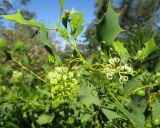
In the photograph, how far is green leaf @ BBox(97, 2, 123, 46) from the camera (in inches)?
33.1

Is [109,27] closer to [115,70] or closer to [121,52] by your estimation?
[115,70]

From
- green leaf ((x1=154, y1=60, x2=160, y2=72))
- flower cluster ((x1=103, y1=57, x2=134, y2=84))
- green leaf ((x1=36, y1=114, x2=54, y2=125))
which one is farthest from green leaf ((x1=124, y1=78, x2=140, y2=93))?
green leaf ((x1=36, y1=114, x2=54, y2=125))

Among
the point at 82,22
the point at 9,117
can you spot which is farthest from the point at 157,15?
the point at 82,22

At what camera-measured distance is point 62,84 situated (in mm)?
898

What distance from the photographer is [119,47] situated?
1089 mm

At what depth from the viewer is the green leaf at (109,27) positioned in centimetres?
84

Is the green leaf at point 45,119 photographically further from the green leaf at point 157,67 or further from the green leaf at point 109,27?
the green leaf at point 109,27

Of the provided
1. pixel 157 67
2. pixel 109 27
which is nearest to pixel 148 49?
pixel 157 67

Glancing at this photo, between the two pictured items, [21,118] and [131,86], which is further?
[21,118]

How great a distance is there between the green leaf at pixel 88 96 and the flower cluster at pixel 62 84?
0.07 ft

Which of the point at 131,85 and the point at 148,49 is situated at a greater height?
the point at 148,49

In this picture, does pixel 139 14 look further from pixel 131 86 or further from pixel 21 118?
pixel 131 86

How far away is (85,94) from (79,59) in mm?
78

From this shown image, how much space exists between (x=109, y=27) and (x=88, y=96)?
0.15 meters
